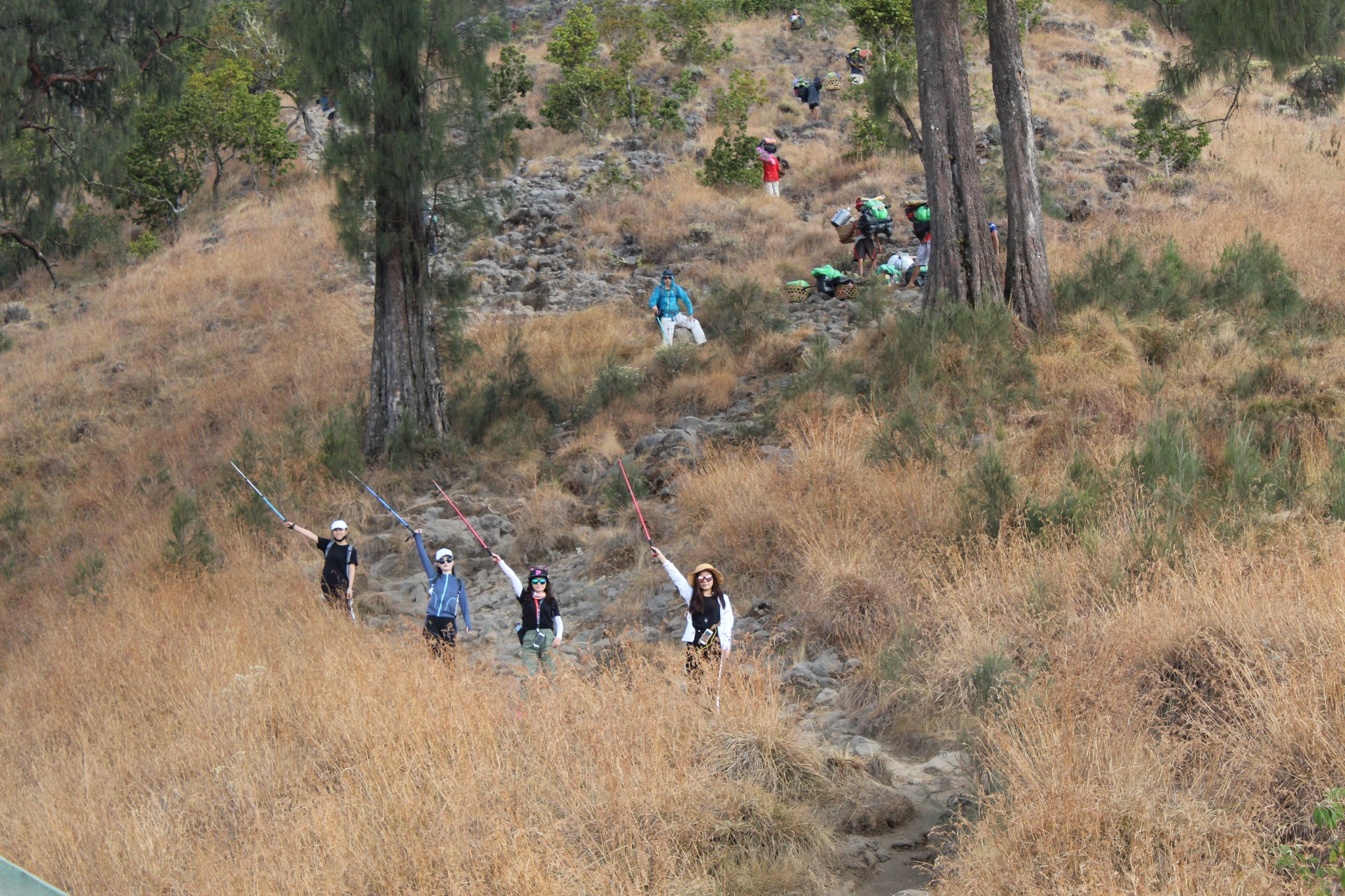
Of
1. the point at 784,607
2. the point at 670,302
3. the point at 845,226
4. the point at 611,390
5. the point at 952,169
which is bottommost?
the point at 784,607

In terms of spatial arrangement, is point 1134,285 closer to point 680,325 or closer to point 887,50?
point 680,325

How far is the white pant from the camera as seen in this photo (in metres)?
15.2

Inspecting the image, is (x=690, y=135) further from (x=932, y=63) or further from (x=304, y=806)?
(x=304, y=806)

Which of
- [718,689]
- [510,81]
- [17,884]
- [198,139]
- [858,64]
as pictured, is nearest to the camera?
[17,884]

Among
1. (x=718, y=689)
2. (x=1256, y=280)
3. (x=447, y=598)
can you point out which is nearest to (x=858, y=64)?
Result: (x=1256, y=280)

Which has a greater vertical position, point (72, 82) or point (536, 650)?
point (72, 82)

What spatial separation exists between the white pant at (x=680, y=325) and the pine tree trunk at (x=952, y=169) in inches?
152

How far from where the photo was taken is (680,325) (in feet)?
51.0

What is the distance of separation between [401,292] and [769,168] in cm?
1093

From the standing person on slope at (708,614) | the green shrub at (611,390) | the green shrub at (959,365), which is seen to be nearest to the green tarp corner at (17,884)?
the standing person on slope at (708,614)

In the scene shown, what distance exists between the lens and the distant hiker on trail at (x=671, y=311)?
15352mm

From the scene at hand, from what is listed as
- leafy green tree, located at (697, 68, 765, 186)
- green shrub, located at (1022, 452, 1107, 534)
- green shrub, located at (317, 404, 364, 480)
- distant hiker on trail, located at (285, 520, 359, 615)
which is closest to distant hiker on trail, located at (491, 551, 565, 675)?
distant hiker on trail, located at (285, 520, 359, 615)

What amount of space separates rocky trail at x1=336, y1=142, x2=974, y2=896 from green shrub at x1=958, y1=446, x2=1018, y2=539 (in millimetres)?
1459

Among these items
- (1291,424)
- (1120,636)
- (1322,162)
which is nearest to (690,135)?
(1322,162)
